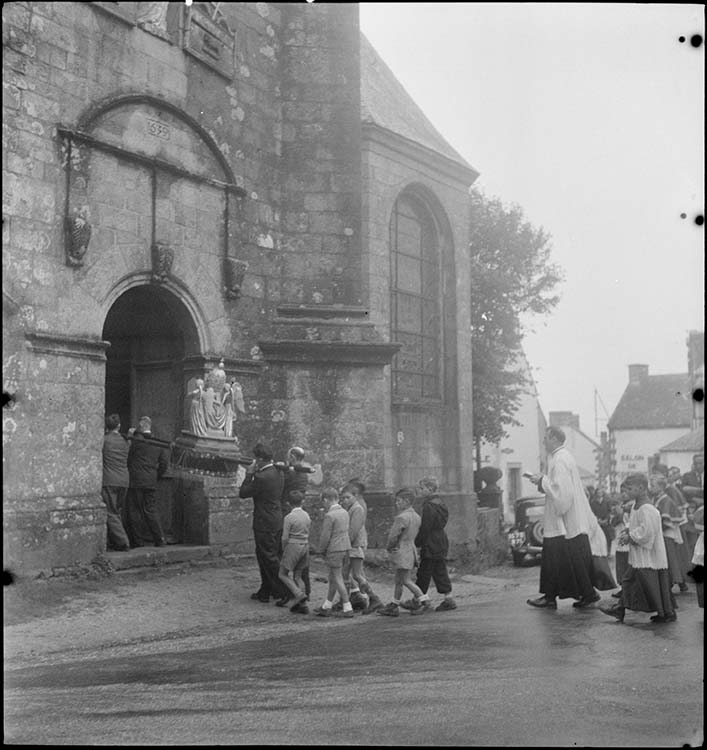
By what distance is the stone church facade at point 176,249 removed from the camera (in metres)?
10.4

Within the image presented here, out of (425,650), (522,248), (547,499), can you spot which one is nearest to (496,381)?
(522,248)

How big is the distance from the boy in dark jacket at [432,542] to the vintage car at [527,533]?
21.6 ft

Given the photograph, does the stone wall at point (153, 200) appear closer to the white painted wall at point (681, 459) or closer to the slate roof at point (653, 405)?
the white painted wall at point (681, 459)

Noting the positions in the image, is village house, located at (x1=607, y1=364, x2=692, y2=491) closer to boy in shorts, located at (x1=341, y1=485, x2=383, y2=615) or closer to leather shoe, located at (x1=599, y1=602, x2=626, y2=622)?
boy in shorts, located at (x1=341, y1=485, x2=383, y2=615)

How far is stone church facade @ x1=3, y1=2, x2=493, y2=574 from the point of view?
34.1 feet

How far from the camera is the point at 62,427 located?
10656 millimetres

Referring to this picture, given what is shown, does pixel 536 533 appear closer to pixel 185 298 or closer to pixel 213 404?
pixel 213 404

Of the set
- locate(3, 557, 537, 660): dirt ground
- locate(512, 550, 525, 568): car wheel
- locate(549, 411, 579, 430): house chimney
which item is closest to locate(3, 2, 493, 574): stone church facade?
locate(3, 557, 537, 660): dirt ground

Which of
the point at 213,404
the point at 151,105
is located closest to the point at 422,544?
the point at 213,404

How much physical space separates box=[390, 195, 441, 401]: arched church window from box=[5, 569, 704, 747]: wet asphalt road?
9.20 m

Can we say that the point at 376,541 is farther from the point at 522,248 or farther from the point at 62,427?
the point at 522,248

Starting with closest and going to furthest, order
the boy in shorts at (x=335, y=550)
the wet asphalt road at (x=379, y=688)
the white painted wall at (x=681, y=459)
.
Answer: the wet asphalt road at (x=379, y=688), the boy in shorts at (x=335, y=550), the white painted wall at (x=681, y=459)

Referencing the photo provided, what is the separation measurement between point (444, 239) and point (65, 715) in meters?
14.5

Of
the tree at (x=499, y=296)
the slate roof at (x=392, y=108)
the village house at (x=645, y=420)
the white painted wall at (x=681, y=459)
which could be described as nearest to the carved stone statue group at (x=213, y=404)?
the slate roof at (x=392, y=108)
